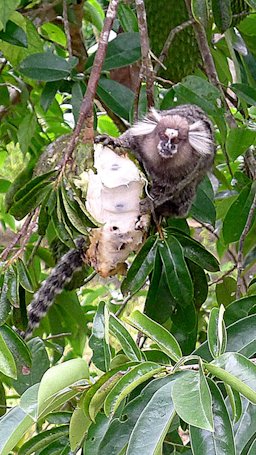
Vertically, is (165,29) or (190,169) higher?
(165,29)

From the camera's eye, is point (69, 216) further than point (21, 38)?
No

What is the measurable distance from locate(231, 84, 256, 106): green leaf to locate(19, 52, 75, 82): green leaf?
264mm

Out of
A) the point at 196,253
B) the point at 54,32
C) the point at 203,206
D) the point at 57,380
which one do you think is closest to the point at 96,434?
the point at 57,380

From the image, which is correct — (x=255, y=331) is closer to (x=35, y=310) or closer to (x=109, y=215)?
(x=109, y=215)

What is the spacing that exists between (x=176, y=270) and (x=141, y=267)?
0.16 feet

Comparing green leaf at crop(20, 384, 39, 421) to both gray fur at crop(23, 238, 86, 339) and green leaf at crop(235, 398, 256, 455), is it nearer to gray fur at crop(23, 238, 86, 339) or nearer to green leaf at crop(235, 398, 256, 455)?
green leaf at crop(235, 398, 256, 455)

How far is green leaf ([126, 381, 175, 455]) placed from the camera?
55 centimetres

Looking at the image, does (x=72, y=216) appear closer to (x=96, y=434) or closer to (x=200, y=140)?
(x=96, y=434)

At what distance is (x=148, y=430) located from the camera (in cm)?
57

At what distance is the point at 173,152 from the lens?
136cm

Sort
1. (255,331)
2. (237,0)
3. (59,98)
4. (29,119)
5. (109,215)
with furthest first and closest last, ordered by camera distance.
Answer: (59,98) → (29,119) → (237,0) → (109,215) → (255,331)

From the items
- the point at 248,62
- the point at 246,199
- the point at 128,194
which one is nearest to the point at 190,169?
the point at 246,199

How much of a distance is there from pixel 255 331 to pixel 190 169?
0.63 metres

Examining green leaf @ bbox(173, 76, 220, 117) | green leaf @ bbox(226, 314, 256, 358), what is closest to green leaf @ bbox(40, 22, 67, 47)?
green leaf @ bbox(173, 76, 220, 117)
